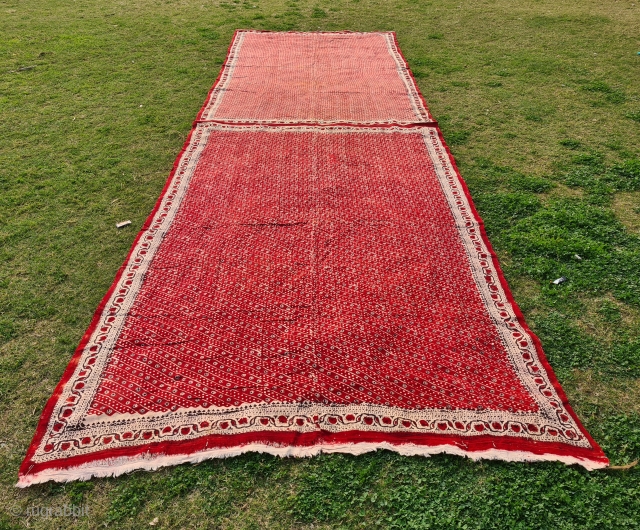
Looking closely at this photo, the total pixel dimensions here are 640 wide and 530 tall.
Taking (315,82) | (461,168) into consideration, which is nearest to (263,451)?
(461,168)

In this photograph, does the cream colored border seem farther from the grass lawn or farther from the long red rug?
the grass lawn

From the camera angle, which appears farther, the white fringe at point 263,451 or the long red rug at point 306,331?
the long red rug at point 306,331

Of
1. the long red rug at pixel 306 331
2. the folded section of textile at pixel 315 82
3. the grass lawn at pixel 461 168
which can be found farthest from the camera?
the folded section of textile at pixel 315 82

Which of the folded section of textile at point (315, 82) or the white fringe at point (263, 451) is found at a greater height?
the folded section of textile at point (315, 82)

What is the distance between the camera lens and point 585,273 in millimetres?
2578

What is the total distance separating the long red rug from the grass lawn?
0.10m

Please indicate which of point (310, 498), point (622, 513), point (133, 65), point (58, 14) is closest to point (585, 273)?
point (622, 513)

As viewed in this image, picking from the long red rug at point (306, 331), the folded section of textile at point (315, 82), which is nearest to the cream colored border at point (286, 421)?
the long red rug at point (306, 331)

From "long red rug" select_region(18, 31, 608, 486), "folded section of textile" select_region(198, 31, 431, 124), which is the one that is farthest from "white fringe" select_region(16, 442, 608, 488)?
"folded section of textile" select_region(198, 31, 431, 124)

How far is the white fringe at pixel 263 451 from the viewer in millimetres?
1789

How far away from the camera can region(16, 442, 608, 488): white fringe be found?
1789 mm

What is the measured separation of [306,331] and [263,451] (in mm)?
632

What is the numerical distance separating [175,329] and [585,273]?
2279 mm

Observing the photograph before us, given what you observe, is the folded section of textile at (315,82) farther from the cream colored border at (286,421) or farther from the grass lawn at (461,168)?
the cream colored border at (286,421)
